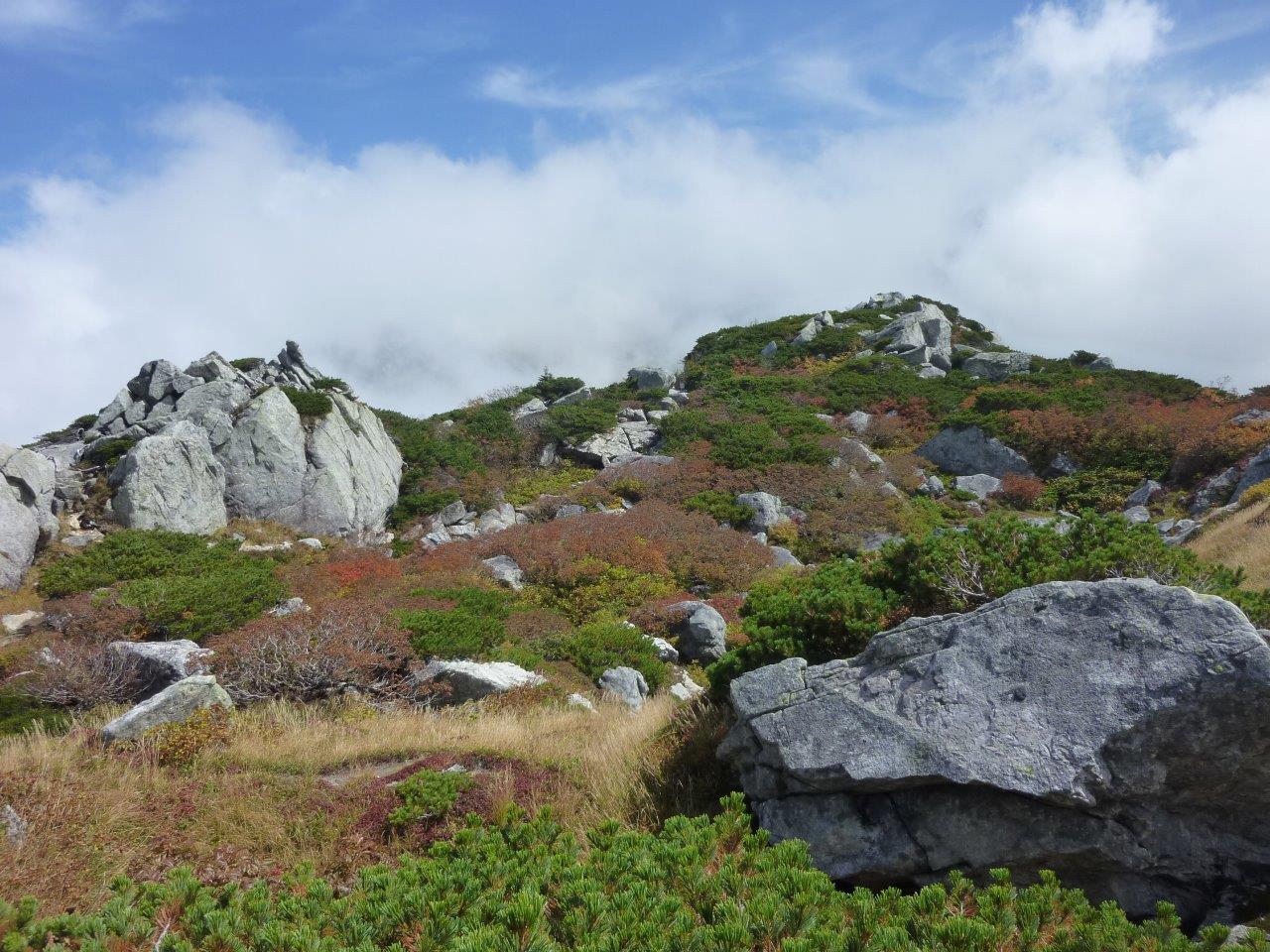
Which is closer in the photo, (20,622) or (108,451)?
(20,622)

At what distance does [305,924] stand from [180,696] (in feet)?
21.2

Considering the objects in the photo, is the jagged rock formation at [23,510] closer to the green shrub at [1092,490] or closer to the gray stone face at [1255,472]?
the green shrub at [1092,490]

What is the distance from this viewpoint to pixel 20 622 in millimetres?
16266

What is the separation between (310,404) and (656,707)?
24129 millimetres

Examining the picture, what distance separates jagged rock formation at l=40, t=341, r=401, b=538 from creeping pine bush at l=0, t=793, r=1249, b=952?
71.9 feet

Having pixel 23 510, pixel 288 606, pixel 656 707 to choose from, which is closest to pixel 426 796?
pixel 656 707

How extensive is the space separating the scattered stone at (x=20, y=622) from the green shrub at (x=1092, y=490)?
2968 cm

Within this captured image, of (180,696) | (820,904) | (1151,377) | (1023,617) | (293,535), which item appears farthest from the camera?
(1151,377)

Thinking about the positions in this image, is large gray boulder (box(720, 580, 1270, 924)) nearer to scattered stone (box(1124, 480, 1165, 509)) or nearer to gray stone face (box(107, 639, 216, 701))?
gray stone face (box(107, 639, 216, 701))

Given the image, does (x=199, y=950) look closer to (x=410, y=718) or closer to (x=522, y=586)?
(x=410, y=718)

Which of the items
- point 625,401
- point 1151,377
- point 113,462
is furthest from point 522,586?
point 1151,377

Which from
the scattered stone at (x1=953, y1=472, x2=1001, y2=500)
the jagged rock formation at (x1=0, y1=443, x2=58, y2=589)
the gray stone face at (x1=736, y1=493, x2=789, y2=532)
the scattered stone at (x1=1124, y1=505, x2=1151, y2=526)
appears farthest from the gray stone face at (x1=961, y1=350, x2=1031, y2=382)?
the jagged rock formation at (x1=0, y1=443, x2=58, y2=589)

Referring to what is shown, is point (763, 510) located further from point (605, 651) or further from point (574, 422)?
point (574, 422)

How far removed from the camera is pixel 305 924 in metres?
3.57
